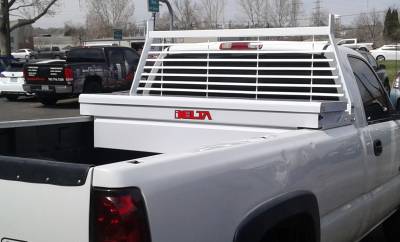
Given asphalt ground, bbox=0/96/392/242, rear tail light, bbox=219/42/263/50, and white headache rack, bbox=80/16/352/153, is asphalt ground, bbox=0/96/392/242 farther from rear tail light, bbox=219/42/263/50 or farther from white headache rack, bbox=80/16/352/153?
rear tail light, bbox=219/42/263/50

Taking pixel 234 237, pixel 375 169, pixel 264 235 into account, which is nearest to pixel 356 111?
pixel 375 169

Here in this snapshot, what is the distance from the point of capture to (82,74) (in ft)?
59.0

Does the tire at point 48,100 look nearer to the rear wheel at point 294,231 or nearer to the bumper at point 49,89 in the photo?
the bumper at point 49,89

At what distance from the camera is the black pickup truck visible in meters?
17.6

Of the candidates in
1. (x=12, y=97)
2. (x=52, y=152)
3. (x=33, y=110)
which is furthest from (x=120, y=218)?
(x=12, y=97)

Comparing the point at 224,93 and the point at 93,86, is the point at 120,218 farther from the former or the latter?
the point at 93,86

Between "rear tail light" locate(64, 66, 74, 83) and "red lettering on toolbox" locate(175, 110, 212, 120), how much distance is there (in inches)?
547

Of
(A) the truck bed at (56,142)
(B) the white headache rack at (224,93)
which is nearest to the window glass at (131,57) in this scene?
(B) the white headache rack at (224,93)

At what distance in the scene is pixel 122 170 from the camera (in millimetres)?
2172

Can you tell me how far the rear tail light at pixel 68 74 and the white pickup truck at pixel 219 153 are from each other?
12.6 m

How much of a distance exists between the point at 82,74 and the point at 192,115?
1441 centimetres

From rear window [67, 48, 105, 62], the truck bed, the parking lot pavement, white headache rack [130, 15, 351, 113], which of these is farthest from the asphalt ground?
the truck bed

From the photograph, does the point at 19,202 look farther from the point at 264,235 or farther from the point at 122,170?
the point at 264,235

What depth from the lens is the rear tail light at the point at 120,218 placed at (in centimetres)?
217
